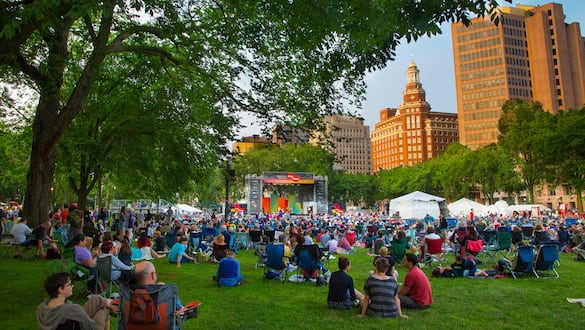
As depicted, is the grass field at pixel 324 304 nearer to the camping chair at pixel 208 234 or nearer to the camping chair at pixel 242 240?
the camping chair at pixel 208 234

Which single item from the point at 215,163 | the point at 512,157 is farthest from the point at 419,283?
the point at 512,157

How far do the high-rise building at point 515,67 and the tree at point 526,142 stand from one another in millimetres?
47139

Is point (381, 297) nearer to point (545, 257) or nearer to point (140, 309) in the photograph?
point (140, 309)

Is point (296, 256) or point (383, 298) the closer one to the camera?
point (383, 298)

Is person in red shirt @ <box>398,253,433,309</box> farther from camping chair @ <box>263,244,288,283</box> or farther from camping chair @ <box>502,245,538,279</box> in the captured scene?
camping chair @ <box>502,245,538,279</box>

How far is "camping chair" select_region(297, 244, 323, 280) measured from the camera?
29.5ft

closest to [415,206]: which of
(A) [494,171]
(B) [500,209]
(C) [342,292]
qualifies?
(B) [500,209]

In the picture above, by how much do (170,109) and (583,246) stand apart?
50.1ft

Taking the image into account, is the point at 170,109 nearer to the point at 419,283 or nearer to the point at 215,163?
the point at 215,163

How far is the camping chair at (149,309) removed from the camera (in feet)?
13.5

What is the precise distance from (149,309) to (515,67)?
382 feet

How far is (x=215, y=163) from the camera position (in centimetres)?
1562

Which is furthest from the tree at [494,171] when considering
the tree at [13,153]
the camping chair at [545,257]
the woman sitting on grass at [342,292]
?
the woman sitting on grass at [342,292]

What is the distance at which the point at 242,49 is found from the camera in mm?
11727
